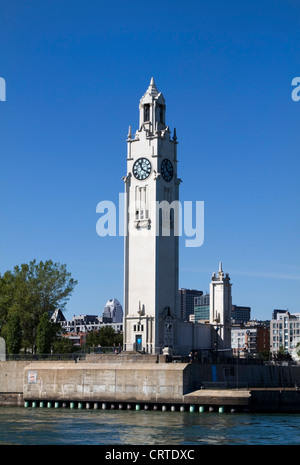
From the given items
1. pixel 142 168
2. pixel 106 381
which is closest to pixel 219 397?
pixel 106 381

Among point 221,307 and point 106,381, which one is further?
point 221,307

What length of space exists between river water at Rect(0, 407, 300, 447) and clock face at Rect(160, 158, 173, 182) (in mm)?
38797

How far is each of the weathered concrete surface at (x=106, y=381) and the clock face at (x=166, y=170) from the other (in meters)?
30.3

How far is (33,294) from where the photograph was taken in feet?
383

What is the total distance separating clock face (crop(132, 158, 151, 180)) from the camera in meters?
107

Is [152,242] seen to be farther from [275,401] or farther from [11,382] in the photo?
[275,401]

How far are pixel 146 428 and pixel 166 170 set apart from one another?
174 feet

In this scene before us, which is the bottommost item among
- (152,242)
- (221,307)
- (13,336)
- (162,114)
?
(13,336)

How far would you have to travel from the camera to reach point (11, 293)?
11850cm

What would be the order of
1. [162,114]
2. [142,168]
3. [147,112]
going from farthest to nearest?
[162,114] < [147,112] < [142,168]

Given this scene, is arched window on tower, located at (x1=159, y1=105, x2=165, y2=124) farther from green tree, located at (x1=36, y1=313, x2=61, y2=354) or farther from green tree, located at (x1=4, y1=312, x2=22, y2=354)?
green tree, located at (x1=4, y1=312, x2=22, y2=354)

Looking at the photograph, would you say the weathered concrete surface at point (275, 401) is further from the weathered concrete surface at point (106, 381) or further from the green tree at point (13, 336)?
the green tree at point (13, 336)

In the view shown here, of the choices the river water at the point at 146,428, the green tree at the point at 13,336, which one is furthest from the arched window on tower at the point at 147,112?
the river water at the point at 146,428
